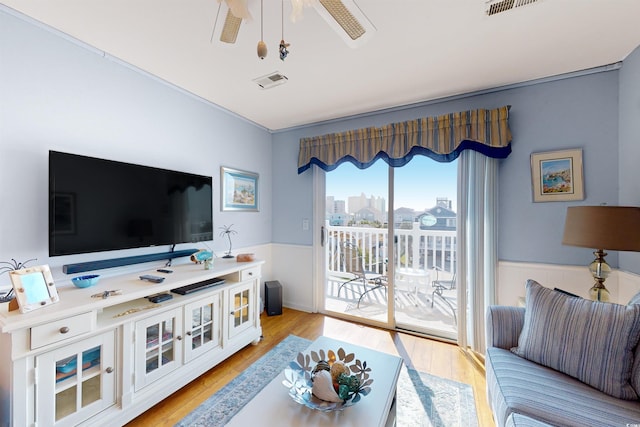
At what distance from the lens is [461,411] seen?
1.60m

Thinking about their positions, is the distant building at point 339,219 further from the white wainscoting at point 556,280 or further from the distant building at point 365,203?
the white wainscoting at point 556,280

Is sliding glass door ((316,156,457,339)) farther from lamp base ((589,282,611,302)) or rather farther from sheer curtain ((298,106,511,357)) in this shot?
lamp base ((589,282,611,302))

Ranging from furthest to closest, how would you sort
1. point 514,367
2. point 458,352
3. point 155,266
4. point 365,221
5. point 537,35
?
point 365,221 → point 458,352 → point 155,266 → point 537,35 → point 514,367

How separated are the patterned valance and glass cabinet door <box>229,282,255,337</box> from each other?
63.0 inches

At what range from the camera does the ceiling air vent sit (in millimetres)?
1334

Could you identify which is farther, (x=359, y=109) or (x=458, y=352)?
(x=359, y=109)

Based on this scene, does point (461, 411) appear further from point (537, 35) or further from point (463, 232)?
point (537, 35)

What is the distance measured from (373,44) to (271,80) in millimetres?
907

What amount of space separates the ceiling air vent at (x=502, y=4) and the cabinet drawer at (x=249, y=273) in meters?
2.53

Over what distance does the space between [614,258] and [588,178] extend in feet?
2.13

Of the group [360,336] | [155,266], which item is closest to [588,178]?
[360,336]

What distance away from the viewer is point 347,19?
3.99ft

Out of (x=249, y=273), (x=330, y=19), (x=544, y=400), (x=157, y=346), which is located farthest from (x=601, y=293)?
(x=157, y=346)

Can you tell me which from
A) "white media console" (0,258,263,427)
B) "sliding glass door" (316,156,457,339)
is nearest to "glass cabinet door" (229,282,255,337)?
"white media console" (0,258,263,427)
